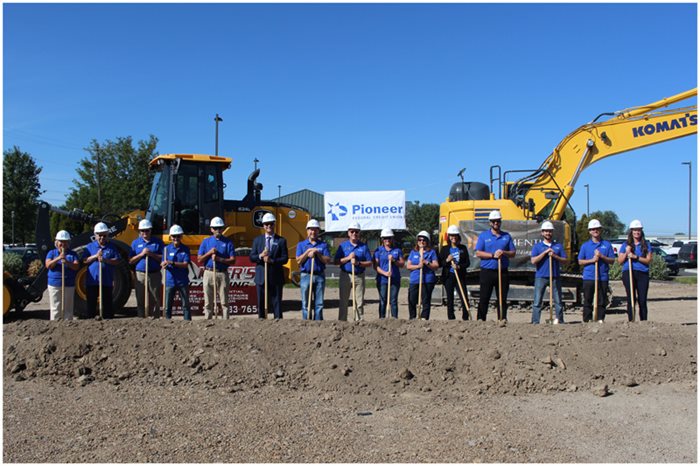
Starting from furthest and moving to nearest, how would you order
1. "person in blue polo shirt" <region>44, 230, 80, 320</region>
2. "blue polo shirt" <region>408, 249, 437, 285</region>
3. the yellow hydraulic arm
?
the yellow hydraulic arm → "blue polo shirt" <region>408, 249, 437, 285</region> → "person in blue polo shirt" <region>44, 230, 80, 320</region>

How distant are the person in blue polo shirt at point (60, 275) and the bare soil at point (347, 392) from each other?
3.67ft

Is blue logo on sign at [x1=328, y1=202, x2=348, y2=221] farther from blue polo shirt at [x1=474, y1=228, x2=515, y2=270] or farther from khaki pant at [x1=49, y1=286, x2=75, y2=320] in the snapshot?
khaki pant at [x1=49, y1=286, x2=75, y2=320]

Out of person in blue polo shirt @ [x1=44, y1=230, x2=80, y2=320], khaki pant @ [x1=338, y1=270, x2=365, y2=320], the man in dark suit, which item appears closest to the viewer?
person in blue polo shirt @ [x1=44, y1=230, x2=80, y2=320]

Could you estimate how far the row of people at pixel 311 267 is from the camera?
29.6 feet

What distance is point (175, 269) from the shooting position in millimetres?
9047

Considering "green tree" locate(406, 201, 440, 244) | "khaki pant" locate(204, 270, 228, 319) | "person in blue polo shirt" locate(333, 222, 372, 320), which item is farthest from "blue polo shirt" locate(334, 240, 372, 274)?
"green tree" locate(406, 201, 440, 244)

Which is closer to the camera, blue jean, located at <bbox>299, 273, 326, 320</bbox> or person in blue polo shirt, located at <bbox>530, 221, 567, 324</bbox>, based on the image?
blue jean, located at <bbox>299, 273, 326, 320</bbox>

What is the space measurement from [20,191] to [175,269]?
33045mm

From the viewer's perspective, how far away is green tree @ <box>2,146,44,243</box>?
36.5 metres

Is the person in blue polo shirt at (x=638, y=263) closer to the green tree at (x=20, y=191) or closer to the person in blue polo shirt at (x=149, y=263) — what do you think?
the person in blue polo shirt at (x=149, y=263)

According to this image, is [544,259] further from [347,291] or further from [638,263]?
[347,291]

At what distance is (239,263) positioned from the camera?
12547 mm

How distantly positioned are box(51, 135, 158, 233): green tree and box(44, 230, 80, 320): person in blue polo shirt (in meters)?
24.9

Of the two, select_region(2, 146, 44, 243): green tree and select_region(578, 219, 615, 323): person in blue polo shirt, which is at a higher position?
select_region(2, 146, 44, 243): green tree
